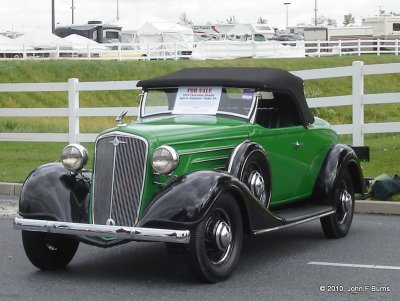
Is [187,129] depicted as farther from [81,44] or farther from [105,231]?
[81,44]

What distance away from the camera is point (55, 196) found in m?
7.91

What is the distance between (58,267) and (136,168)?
133 centimetres

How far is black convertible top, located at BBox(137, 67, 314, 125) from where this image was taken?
29.7 ft

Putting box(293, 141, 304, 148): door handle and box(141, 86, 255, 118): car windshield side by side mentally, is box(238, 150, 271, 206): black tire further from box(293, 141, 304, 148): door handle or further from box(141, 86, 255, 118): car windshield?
box(293, 141, 304, 148): door handle

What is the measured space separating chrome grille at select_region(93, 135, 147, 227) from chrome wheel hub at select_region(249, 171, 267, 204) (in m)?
1.21

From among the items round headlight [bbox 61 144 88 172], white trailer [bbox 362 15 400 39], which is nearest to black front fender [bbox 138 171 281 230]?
round headlight [bbox 61 144 88 172]

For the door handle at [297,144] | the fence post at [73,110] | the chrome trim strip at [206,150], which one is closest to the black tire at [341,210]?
the door handle at [297,144]

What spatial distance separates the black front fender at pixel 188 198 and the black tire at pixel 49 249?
121cm

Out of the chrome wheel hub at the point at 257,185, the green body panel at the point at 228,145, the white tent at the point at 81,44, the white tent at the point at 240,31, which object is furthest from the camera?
the white tent at the point at 240,31

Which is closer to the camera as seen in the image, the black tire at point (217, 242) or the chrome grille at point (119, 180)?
the black tire at point (217, 242)

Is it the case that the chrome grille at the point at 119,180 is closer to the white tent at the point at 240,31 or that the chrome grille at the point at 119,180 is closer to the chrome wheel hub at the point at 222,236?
the chrome wheel hub at the point at 222,236

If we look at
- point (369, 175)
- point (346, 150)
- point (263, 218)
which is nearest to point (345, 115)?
point (369, 175)

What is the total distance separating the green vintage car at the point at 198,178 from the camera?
7359 mm

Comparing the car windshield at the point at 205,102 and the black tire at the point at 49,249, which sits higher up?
the car windshield at the point at 205,102
